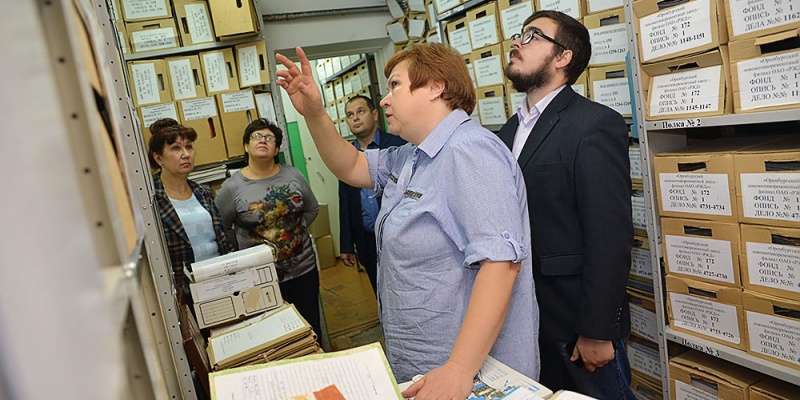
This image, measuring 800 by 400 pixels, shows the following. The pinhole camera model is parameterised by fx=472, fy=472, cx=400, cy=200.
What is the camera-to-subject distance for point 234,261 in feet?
5.60

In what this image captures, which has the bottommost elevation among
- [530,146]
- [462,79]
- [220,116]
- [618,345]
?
[618,345]

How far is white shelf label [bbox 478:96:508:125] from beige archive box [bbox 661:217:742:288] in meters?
1.03

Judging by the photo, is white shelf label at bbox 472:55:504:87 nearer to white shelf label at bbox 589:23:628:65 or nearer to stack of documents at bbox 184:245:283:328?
white shelf label at bbox 589:23:628:65

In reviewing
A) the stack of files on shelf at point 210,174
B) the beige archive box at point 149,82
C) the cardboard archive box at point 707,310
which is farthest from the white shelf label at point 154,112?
the cardboard archive box at point 707,310

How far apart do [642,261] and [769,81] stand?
0.86m

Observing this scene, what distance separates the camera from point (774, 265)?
1.25 metres

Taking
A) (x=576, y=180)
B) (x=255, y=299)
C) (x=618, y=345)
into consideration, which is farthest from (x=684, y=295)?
(x=255, y=299)

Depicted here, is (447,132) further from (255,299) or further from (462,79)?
(255,299)

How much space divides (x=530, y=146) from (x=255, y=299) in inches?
43.3

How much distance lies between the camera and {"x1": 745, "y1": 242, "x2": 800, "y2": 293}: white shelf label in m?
1.21

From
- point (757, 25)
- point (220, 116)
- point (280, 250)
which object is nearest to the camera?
point (757, 25)

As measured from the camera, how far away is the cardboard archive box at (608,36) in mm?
1721

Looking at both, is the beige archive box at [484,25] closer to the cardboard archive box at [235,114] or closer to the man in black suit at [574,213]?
the man in black suit at [574,213]

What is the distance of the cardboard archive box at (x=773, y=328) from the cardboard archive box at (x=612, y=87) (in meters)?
0.79
